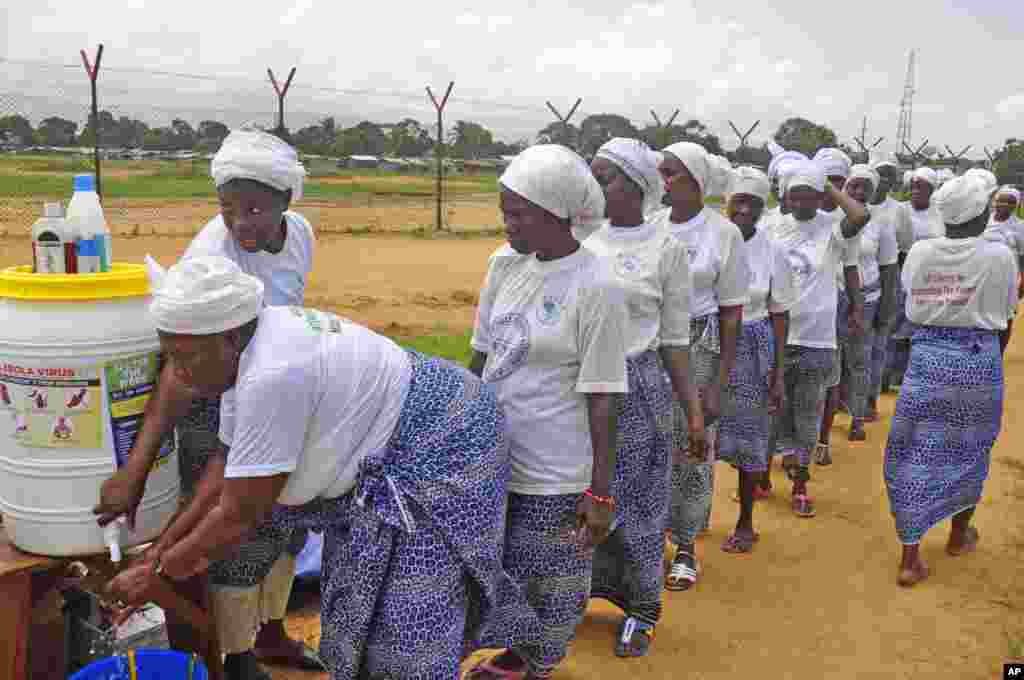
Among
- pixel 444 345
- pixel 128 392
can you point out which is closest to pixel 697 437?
pixel 128 392

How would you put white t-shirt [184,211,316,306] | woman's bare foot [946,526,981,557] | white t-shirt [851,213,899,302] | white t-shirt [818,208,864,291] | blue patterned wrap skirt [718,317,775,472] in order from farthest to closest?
1. white t-shirt [851,213,899,302]
2. white t-shirt [818,208,864,291]
3. woman's bare foot [946,526,981,557]
4. blue patterned wrap skirt [718,317,775,472]
5. white t-shirt [184,211,316,306]

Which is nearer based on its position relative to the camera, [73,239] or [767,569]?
[73,239]

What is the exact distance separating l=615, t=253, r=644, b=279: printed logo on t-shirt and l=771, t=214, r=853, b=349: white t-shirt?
7.30 feet

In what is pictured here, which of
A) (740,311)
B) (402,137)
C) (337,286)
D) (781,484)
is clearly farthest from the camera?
(402,137)

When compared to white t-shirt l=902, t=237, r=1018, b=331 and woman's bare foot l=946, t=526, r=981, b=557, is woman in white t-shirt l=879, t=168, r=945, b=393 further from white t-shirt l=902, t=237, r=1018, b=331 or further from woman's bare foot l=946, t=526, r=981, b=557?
white t-shirt l=902, t=237, r=1018, b=331

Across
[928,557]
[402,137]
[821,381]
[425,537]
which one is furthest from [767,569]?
[402,137]

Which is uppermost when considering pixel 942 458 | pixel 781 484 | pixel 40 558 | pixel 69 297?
pixel 69 297

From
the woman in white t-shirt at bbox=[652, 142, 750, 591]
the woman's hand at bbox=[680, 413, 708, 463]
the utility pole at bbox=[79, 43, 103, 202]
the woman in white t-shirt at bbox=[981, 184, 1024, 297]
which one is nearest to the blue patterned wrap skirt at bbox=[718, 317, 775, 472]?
the woman in white t-shirt at bbox=[652, 142, 750, 591]

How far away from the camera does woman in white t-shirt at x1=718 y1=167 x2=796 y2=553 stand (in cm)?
445

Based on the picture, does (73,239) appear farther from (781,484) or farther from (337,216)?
(337,216)

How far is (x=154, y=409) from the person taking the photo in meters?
2.18

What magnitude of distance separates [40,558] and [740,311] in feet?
9.42

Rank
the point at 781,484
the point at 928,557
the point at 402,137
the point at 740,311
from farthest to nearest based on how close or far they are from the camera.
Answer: the point at 402,137 < the point at 781,484 < the point at 928,557 < the point at 740,311

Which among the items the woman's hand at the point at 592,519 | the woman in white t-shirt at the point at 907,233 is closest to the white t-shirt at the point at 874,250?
the woman in white t-shirt at the point at 907,233
